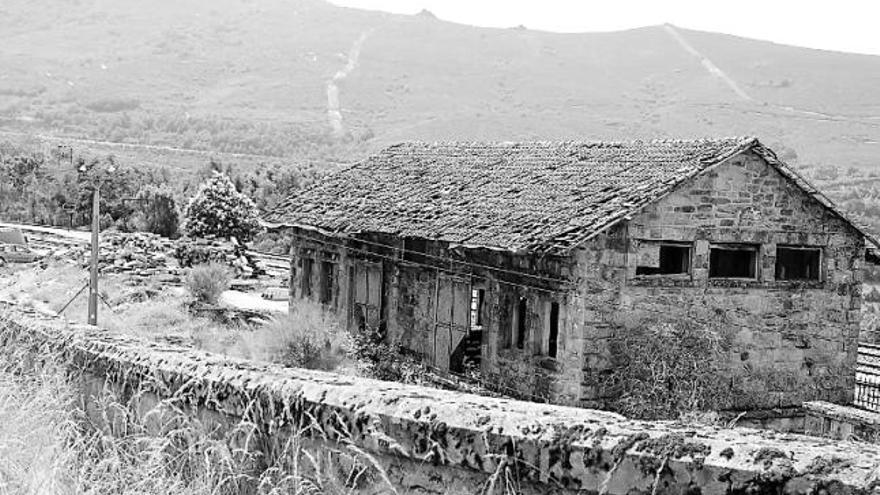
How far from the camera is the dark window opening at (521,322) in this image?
666 inches

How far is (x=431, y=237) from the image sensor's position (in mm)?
17969

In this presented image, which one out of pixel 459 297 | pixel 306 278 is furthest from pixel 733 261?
pixel 306 278

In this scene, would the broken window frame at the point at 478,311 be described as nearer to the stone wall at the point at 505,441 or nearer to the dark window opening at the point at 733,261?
the dark window opening at the point at 733,261

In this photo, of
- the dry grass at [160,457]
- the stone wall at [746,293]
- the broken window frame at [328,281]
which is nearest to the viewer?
the dry grass at [160,457]

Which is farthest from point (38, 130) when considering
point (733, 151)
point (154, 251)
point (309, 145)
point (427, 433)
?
point (427, 433)

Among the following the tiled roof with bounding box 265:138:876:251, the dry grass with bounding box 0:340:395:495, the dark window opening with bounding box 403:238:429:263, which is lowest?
the dry grass with bounding box 0:340:395:495

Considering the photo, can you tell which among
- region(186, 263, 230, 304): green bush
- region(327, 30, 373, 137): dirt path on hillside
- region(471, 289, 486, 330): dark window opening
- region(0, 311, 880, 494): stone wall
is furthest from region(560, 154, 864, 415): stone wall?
region(327, 30, 373, 137): dirt path on hillside

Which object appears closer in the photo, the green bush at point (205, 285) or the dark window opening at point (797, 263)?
the dark window opening at point (797, 263)

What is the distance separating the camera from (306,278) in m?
24.2

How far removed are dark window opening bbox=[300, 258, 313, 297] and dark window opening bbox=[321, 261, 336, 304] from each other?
751 mm

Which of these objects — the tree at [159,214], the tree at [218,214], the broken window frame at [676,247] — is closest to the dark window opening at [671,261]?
the broken window frame at [676,247]

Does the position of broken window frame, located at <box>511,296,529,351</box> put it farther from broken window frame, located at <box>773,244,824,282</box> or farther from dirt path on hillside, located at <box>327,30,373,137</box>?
dirt path on hillside, located at <box>327,30,373,137</box>

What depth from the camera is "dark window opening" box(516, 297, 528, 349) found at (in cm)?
1691

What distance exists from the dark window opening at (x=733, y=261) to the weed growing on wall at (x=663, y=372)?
4.03 feet
